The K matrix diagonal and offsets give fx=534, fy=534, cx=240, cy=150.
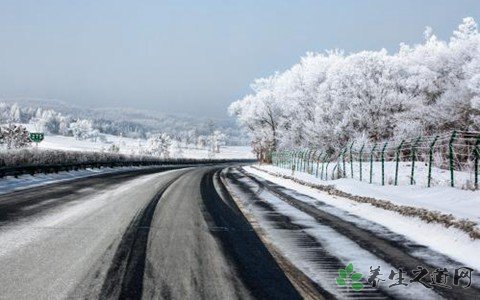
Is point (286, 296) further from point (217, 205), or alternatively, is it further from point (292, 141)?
point (292, 141)

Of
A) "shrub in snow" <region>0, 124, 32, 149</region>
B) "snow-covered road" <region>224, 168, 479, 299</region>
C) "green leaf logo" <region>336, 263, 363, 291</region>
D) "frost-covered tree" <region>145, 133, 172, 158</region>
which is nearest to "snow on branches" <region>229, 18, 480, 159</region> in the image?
"snow-covered road" <region>224, 168, 479, 299</region>

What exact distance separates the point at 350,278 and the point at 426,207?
21.0ft

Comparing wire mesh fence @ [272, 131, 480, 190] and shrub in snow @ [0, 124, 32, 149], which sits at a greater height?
shrub in snow @ [0, 124, 32, 149]

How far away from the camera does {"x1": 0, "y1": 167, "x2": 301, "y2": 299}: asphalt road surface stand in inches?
207

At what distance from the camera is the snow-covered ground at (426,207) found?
310 inches

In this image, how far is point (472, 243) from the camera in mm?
7918

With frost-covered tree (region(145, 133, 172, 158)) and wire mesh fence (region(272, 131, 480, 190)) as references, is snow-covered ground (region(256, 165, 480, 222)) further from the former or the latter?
frost-covered tree (region(145, 133, 172, 158))

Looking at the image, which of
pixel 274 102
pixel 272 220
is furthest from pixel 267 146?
pixel 272 220

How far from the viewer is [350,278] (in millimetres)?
5875

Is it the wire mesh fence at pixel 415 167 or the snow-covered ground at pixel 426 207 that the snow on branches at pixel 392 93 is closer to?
the wire mesh fence at pixel 415 167

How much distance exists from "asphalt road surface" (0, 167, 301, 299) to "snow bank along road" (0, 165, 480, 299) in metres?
0.01

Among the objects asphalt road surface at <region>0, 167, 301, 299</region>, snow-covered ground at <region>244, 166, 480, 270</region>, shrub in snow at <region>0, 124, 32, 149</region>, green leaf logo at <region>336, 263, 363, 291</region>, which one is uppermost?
shrub in snow at <region>0, 124, 32, 149</region>

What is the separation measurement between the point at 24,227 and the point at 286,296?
5.72 metres

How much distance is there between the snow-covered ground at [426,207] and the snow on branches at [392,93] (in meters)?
21.4
